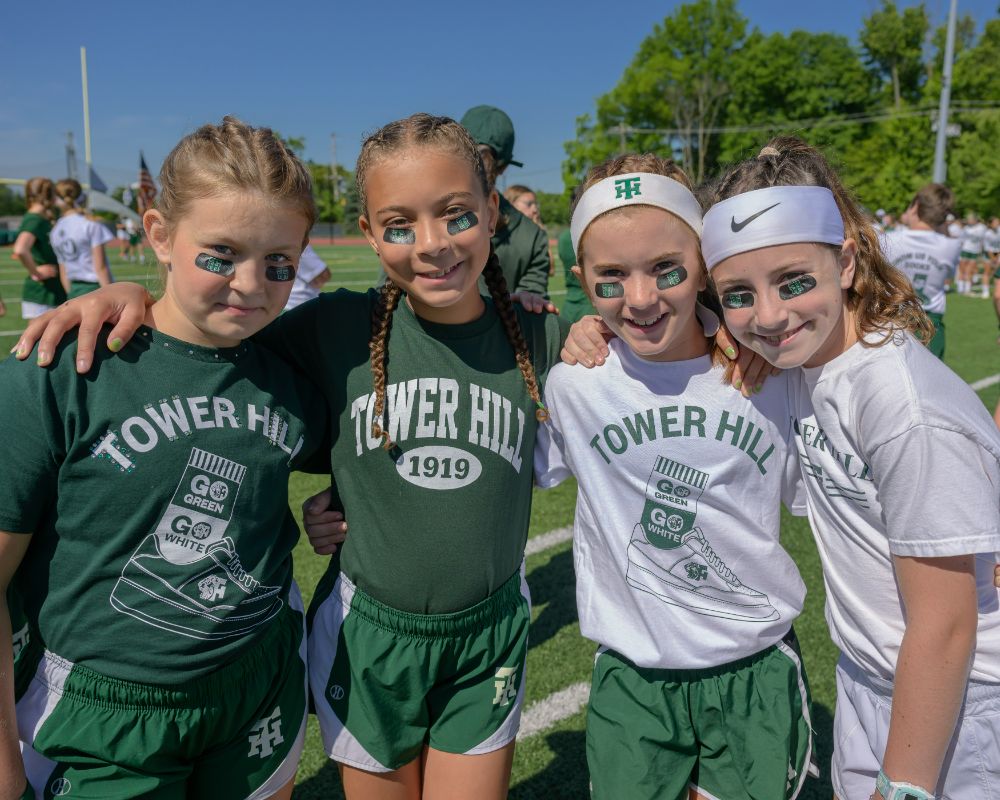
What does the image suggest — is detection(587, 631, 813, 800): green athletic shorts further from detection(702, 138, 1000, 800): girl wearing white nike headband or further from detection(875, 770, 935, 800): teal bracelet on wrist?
detection(875, 770, 935, 800): teal bracelet on wrist

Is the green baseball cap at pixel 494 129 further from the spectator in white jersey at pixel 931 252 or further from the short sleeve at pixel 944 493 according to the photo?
the spectator in white jersey at pixel 931 252

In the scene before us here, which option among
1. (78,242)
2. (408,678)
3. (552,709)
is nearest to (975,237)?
(78,242)

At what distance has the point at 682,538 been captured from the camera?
74.9 inches

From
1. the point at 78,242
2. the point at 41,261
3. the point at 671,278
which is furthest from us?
the point at 41,261

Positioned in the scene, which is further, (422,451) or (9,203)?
(9,203)

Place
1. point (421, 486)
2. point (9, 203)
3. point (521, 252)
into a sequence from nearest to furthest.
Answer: point (421, 486) < point (521, 252) < point (9, 203)

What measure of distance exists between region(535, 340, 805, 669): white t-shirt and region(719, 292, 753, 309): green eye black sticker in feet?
0.73

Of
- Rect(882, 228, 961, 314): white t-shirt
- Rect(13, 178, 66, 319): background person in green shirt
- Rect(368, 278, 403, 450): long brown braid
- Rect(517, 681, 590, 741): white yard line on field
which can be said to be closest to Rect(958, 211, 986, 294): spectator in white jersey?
Rect(882, 228, 961, 314): white t-shirt

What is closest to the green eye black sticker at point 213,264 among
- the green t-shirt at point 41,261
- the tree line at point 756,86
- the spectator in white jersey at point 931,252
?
the spectator in white jersey at point 931,252

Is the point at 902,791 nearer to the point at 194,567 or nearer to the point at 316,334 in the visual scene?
the point at 194,567

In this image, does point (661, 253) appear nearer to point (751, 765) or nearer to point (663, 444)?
point (663, 444)

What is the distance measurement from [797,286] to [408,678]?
1.29 metres

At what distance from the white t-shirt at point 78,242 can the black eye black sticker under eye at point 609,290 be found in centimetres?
735

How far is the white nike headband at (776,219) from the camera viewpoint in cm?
164
